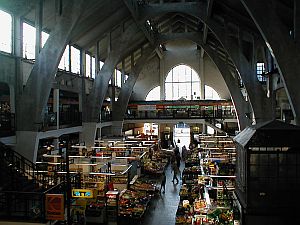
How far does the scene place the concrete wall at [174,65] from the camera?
39750 millimetres

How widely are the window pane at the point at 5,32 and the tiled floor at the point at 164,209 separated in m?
9.73

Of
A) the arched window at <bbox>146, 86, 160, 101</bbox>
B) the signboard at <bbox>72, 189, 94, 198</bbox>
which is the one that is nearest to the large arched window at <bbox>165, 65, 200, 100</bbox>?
the arched window at <bbox>146, 86, 160, 101</bbox>

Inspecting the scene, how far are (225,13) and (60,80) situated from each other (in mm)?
11386

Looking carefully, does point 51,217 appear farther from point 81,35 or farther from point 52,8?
point 81,35

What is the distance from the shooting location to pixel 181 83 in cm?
4131

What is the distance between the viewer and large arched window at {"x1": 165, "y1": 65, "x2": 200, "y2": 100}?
135 ft

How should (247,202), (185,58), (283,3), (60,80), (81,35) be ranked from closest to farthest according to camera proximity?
(247,202)
(283,3)
(60,80)
(81,35)
(185,58)

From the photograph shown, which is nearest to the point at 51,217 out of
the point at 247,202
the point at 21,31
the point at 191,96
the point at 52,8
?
the point at 247,202

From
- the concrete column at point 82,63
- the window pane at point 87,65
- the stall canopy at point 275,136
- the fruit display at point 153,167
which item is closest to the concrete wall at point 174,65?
the window pane at point 87,65

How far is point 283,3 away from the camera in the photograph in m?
15.1

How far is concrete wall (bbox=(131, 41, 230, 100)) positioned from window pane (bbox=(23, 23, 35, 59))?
23.1m

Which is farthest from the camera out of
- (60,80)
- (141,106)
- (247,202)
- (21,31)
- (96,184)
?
(141,106)

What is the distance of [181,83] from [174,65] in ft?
7.67

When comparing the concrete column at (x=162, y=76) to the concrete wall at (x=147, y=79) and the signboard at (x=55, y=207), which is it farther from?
the signboard at (x=55, y=207)
